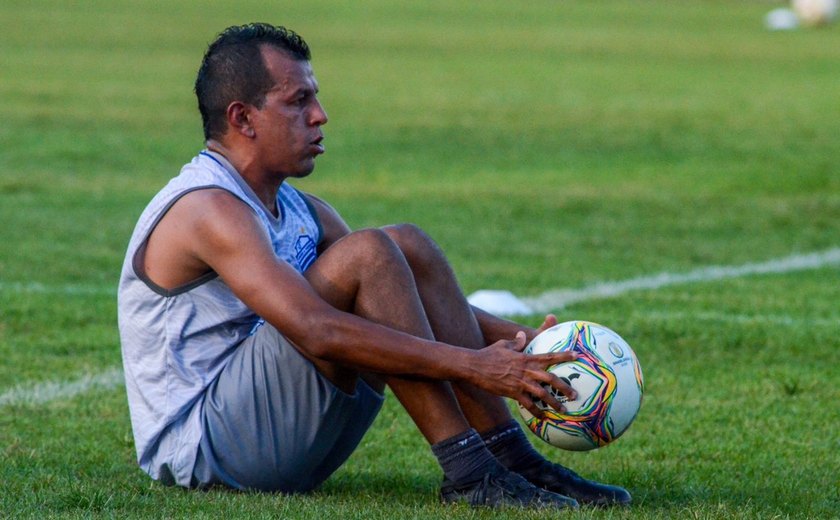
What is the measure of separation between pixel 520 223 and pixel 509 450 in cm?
716

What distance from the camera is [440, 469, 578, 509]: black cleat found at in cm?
473

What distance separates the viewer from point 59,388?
6.86 metres

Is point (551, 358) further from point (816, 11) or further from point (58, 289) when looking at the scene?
point (816, 11)

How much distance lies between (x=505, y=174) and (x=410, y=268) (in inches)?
412

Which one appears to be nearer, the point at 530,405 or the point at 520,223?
the point at 530,405

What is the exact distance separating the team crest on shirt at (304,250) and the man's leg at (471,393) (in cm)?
41

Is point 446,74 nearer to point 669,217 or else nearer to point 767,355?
point 669,217

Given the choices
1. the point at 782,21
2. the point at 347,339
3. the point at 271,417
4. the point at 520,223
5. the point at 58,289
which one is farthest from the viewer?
the point at 782,21

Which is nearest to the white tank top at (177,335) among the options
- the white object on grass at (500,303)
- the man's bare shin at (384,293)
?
the man's bare shin at (384,293)

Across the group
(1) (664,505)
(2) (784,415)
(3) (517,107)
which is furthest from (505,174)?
(1) (664,505)

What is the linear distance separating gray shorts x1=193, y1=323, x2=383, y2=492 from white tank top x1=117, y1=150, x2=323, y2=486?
66 millimetres

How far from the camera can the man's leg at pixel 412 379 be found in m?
4.75

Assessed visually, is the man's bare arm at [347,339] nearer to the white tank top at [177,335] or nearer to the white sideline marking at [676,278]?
the white tank top at [177,335]

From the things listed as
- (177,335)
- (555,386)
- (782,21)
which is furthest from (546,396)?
(782,21)
